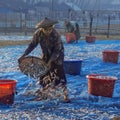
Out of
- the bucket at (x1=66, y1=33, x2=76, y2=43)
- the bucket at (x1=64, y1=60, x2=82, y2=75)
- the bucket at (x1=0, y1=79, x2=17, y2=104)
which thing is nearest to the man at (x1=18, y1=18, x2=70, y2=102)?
the bucket at (x1=0, y1=79, x2=17, y2=104)

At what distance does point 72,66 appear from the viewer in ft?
33.6

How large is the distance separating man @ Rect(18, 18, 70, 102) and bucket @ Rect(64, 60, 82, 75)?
2.50 metres

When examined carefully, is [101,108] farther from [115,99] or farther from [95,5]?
[95,5]

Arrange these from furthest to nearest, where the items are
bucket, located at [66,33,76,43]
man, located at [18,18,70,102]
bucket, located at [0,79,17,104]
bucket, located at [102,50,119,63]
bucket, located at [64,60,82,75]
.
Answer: bucket, located at [66,33,76,43], bucket, located at [102,50,119,63], bucket, located at [64,60,82,75], man, located at [18,18,70,102], bucket, located at [0,79,17,104]

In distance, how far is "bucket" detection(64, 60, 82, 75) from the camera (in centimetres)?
1016

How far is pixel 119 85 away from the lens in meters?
9.09

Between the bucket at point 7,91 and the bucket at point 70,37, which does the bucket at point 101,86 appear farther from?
the bucket at point 70,37

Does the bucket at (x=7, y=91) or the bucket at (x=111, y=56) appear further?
the bucket at (x=111, y=56)

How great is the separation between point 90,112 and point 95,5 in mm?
96003

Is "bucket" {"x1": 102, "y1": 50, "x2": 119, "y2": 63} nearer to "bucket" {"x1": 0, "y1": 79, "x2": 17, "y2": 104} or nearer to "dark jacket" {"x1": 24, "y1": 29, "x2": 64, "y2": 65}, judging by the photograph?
"dark jacket" {"x1": 24, "y1": 29, "x2": 64, "y2": 65}

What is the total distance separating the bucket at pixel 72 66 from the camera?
1016 cm

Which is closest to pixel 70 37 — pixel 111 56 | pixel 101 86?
pixel 111 56

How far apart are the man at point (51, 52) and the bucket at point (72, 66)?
2.50 meters

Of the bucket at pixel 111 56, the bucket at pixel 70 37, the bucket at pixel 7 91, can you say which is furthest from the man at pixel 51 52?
the bucket at pixel 70 37
